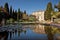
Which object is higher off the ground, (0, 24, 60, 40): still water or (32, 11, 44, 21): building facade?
(32, 11, 44, 21): building facade

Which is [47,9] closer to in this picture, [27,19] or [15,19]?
[15,19]

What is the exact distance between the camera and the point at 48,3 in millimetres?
44781

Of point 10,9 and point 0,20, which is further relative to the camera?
point 10,9

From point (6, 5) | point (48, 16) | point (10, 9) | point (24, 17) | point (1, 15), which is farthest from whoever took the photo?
point (24, 17)

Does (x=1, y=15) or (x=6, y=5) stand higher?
(x=6, y=5)

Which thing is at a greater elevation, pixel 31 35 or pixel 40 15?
pixel 40 15

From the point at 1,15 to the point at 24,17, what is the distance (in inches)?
1207

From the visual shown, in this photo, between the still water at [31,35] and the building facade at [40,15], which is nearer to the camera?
the still water at [31,35]

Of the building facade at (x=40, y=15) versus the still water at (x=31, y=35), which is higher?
the building facade at (x=40, y=15)

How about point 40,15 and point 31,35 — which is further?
point 40,15

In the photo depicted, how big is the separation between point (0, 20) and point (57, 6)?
13.4 meters

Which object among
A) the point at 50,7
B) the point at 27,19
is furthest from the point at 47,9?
the point at 27,19

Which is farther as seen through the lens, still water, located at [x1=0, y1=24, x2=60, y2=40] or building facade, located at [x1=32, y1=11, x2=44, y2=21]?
building facade, located at [x1=32, y1=11, x2=44, y2=21]

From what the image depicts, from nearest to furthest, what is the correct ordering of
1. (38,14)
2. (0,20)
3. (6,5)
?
(0,20), (6,5), (38,14)
